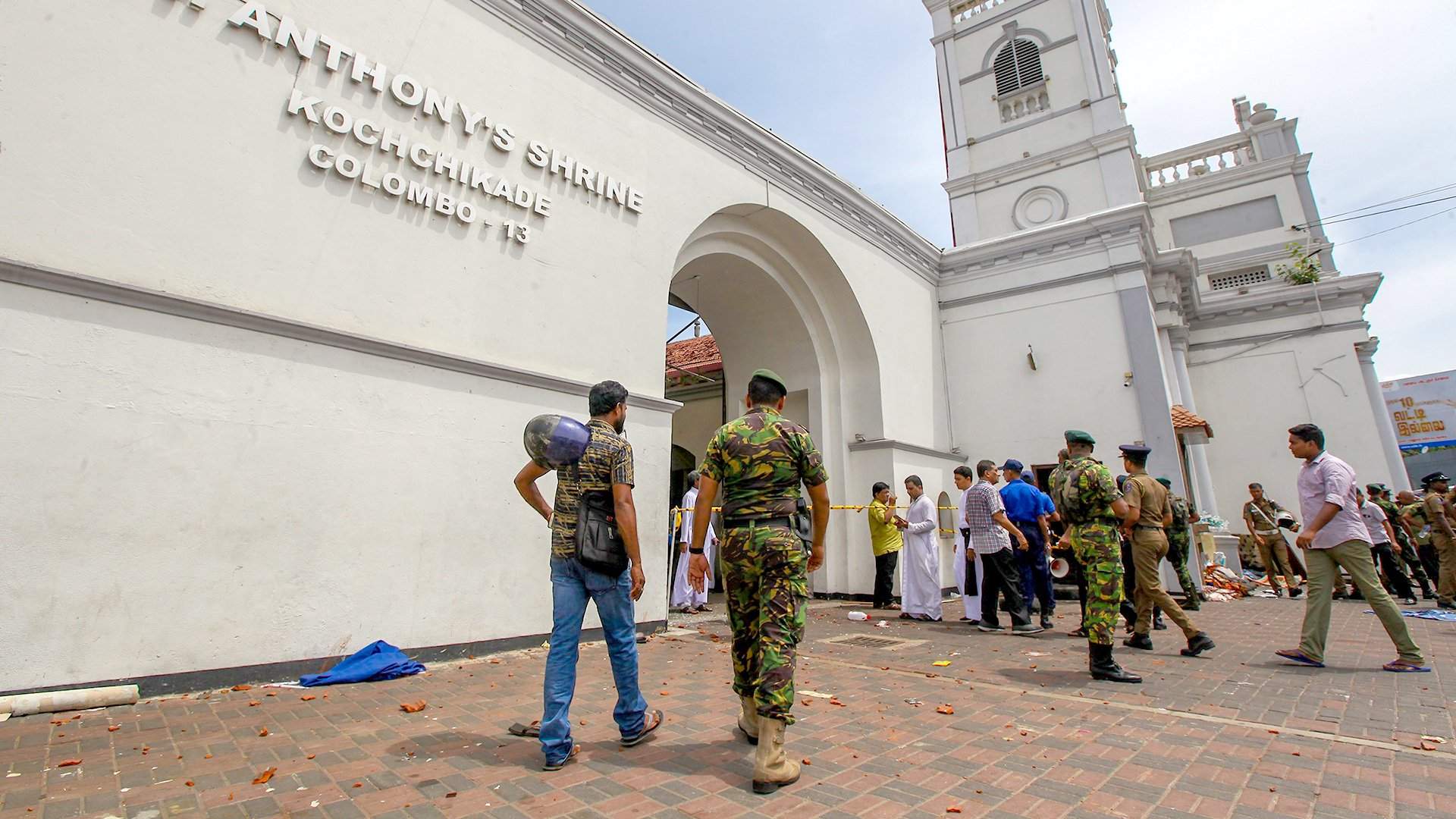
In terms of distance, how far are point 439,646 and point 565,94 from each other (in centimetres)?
601

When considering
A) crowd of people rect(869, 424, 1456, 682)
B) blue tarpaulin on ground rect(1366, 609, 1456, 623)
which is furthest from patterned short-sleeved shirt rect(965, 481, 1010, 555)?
blue tarpaulin on ground rect(1366, 609, 1456, 623)

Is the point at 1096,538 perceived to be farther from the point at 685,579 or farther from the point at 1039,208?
the point at 1039,208

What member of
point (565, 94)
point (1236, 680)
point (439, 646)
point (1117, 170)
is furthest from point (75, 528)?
point (1117, 170)

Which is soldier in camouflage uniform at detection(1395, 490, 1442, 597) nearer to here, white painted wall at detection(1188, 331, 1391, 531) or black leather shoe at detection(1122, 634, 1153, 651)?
white painted wall at detection(1188, 331, 1391, 531)

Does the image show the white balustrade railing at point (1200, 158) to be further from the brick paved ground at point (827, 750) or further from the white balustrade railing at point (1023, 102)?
the brick paved ground at point (827, 750)

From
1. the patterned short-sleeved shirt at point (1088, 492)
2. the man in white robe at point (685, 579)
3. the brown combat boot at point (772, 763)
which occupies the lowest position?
the brown combat boot at point (772, 763)

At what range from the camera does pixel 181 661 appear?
13.5ft

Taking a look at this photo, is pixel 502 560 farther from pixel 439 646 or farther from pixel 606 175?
pixel 606 175

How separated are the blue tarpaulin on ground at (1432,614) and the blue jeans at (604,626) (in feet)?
29.3

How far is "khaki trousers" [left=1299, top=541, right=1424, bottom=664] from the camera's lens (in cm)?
456

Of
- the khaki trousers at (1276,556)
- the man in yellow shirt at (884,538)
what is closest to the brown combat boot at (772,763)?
the man in yellow shirt at (884,538)

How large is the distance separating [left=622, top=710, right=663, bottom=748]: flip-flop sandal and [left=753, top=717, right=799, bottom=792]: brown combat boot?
720mm

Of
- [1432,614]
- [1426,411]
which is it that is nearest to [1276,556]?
[1432,614]

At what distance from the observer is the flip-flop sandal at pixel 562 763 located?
9.23ft
